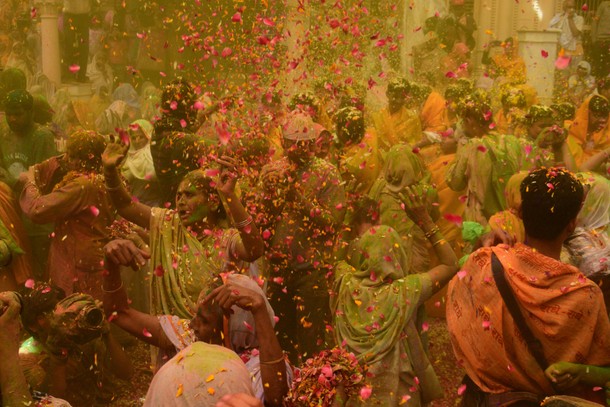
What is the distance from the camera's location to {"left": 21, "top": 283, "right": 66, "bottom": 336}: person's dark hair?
12.6 feet

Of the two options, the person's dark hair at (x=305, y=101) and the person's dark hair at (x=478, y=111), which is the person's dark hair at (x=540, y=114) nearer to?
the person's dark hair at (x=478, y=111)

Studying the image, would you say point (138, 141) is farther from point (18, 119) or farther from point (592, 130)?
point (592, 130)

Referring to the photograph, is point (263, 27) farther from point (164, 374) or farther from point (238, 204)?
point (164, 374)

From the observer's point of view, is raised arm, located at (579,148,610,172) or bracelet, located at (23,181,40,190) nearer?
bracelet, located at (23,181,40,190)

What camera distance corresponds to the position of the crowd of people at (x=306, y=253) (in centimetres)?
281

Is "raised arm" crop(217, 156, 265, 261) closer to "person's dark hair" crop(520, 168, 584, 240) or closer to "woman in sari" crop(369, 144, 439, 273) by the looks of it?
"person's dark hair" crop(520, 168, 584, 240)

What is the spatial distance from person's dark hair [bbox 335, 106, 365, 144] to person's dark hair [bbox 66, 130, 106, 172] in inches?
72.6

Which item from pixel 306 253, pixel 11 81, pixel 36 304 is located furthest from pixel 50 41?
pixel 36 304

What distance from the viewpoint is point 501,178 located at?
243 inches

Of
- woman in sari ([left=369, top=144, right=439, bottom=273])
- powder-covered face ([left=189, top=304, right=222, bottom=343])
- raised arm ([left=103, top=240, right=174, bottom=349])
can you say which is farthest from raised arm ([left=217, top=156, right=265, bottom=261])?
woman in sari ([left=369, top=144, right=439, bottom=273])

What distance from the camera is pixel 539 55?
1209cm

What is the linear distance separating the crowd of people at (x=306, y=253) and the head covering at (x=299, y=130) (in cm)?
1

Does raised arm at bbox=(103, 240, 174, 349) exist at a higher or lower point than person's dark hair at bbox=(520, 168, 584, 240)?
lower

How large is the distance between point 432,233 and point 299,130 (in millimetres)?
1368
